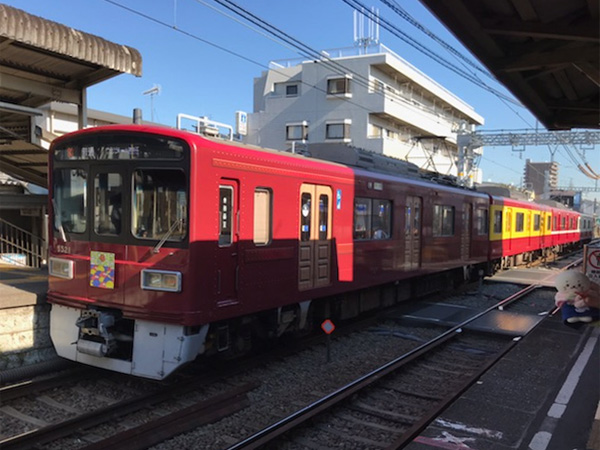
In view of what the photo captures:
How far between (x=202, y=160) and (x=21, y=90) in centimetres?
455

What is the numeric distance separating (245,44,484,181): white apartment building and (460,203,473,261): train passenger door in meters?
18.2

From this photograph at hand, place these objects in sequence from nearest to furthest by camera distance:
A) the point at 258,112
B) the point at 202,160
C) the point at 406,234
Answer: the point at 202,160 → the point at 406,234 → the point at 258,112

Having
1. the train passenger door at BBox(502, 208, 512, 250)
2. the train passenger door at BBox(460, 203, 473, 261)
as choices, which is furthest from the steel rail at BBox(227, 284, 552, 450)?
the train passenger door at BBox(502, 208, 512, 250)

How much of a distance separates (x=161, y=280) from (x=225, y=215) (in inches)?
40.5

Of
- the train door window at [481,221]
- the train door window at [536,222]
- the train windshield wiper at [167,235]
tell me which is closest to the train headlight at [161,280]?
the train windshield wiper at [167,235]

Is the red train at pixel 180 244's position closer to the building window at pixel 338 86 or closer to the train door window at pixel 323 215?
the train door window at pixel 323 215

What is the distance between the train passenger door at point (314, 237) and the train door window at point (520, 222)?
14321mm

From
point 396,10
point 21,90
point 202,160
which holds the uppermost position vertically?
point 396,10

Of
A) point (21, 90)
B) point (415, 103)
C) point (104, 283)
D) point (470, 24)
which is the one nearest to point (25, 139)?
point (21, 90)

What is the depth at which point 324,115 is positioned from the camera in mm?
35125

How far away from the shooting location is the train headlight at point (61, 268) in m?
6.10

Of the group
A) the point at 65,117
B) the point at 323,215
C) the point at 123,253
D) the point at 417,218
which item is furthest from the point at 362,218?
the point at 65,117

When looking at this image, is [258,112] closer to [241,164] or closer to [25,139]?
[25,139]

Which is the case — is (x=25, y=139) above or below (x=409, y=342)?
above
